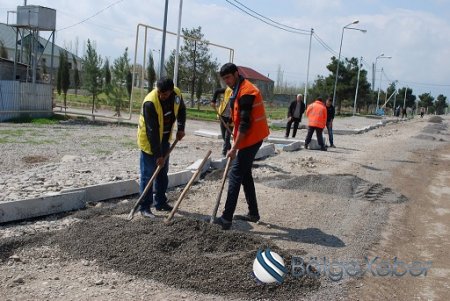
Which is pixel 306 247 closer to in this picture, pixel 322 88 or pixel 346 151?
pixel 346 151

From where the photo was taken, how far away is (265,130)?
530 cm

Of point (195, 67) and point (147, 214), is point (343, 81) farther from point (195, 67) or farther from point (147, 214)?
point (147, 214)

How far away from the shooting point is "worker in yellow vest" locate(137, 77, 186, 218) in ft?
17.0

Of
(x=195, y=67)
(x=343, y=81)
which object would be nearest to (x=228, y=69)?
(x=195, y=67)

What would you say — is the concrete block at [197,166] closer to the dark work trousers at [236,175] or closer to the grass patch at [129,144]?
the dark work trousers at [236,175]

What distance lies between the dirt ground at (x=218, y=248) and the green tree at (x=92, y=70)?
2053 centimetres

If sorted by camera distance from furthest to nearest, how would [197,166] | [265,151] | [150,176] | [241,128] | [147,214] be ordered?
[265,151] → [197,166] → [150,176] → [147,214] → [241,128]

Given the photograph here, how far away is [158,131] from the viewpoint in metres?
5.23

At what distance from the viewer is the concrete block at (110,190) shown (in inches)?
239

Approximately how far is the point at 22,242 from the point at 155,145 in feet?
5.40

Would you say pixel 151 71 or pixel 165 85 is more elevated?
pixel 151 71

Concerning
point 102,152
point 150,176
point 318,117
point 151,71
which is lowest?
point 102,152

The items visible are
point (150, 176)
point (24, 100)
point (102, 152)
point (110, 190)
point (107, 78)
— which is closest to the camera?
point (150, 176)

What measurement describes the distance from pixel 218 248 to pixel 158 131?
61.2 inches
